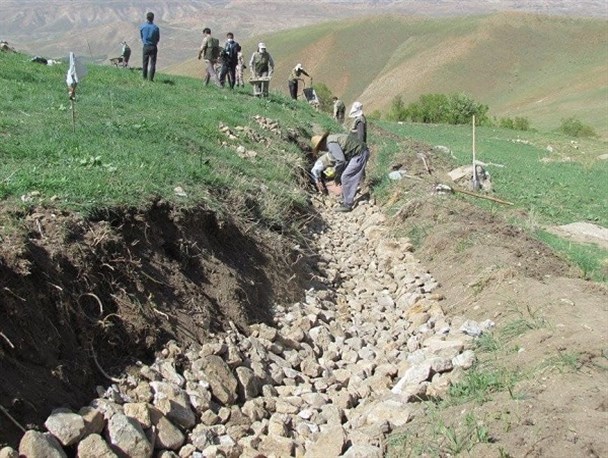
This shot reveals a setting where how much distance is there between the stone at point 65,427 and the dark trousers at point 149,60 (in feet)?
42.7

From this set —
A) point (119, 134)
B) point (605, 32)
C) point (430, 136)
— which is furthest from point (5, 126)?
point (605, 32)

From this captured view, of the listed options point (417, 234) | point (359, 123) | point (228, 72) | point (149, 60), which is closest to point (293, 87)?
point (228, 72)

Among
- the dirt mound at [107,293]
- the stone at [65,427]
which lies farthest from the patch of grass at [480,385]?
the stone at [65,427]

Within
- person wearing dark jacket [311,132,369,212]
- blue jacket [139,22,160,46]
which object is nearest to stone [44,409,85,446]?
person wearing dark jacket [311,132,369,212]

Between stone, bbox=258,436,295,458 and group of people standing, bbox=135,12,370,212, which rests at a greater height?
group of people standing, bbox=135,12,370,212

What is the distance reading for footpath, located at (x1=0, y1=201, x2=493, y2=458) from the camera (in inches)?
171

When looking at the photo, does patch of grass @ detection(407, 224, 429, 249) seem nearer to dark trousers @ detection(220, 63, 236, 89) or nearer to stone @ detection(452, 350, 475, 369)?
stone @ detection(452, 350, 475, 369)

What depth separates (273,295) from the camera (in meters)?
7.15

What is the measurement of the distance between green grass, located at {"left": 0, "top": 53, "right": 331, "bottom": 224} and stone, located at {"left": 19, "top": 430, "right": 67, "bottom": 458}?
233cm

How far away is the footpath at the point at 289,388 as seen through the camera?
4.34 metres

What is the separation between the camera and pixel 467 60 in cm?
9506

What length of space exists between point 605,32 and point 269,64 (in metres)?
92.3

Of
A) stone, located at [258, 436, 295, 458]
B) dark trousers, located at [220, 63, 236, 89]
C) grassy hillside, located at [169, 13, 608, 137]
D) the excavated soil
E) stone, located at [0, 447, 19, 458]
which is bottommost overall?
stone, located at [258, 436, 295, 458]

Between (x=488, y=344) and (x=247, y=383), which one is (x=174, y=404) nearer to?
(x=247, y=383)
